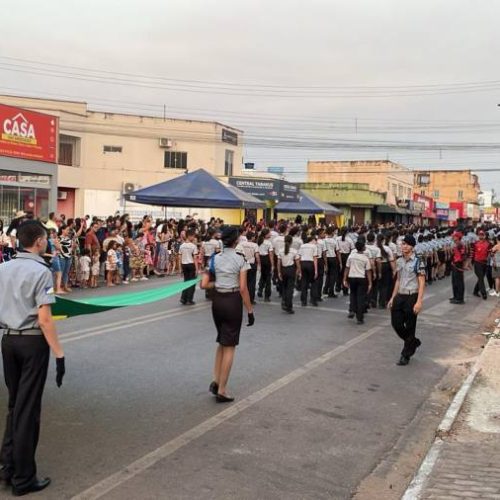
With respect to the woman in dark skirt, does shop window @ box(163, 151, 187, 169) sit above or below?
above

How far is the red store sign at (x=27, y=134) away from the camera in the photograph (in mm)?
21438

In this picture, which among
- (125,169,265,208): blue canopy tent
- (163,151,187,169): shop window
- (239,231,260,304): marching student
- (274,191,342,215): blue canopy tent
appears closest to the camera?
(239,231,260,304): marching student

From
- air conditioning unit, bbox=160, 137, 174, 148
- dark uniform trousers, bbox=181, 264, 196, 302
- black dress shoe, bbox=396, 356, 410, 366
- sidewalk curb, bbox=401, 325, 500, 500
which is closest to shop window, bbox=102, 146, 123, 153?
air conditioning unit, bbox=160, 137, 174, 148

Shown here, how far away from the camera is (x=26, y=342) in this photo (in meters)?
4.22

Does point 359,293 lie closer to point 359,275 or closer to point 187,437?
point 359,275

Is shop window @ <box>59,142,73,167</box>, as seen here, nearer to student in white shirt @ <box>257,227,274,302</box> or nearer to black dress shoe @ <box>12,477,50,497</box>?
student in white shirt @ <box>257,227,274,302</box>

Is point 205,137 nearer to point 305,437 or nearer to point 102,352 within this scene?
point 102,352

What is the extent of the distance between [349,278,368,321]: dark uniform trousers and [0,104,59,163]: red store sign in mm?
14706

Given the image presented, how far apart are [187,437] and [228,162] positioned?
41.7m

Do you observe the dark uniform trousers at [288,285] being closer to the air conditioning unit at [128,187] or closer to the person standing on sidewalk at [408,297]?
the person standing on sidewalk at [408,297]

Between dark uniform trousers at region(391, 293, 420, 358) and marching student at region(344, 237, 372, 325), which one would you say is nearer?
dark uniform trousers at region(391, 293, 420, 358)

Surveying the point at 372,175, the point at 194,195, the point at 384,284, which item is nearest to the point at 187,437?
the point at 384,284

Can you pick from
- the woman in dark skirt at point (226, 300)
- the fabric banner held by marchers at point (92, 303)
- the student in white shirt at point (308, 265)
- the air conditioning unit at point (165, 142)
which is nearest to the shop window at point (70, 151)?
the air conditioning unit at point (165, 142)

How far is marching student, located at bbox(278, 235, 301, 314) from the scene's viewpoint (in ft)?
41.8
